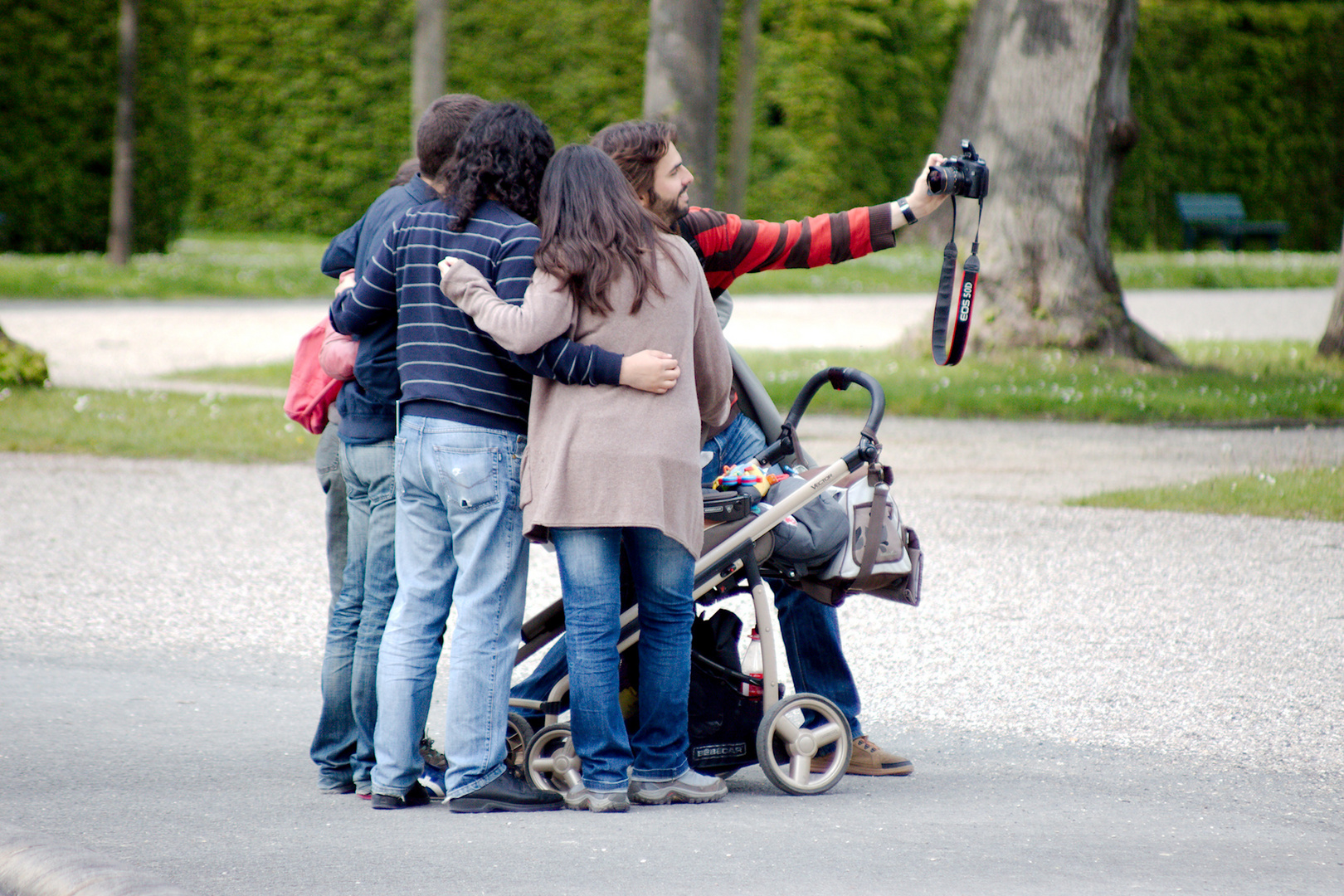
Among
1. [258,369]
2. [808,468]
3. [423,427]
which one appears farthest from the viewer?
[258,369]

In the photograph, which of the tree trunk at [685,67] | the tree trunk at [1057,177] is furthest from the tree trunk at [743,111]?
the tree trunk at [685,67]

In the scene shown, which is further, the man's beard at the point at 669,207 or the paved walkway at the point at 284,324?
the paved walkway at the point at 284,324

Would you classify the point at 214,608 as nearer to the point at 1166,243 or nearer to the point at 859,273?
the point at 859,273

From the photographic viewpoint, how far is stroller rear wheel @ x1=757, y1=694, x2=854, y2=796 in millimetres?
3596

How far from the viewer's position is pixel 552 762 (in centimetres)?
357

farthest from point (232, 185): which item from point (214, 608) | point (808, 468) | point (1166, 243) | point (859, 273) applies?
point (808, 468)

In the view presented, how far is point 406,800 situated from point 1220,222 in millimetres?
26561

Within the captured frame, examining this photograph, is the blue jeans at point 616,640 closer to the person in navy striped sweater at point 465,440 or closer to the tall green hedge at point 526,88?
the person in navy striped sweater at point 465,440

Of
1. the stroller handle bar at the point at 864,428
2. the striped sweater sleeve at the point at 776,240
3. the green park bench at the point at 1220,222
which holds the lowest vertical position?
the stroller handle bar at the point at 864,428

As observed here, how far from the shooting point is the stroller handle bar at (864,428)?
3570 mm

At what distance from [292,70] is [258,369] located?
13.5 m

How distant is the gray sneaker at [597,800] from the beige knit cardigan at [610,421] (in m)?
0.62

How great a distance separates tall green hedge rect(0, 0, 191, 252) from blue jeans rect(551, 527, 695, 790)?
1892 centimetres

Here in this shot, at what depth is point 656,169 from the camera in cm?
346
